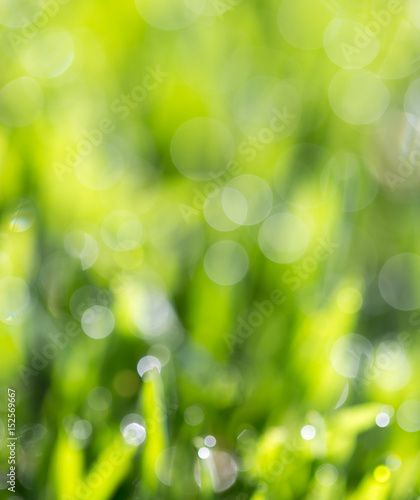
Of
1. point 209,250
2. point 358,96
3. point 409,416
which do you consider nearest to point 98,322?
point 209,250

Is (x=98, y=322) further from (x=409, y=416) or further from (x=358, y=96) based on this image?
(x=358, y=96)

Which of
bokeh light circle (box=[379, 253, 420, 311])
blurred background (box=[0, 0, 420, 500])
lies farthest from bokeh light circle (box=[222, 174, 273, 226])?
bokeh light circle (box=[379, 253, 420, 311])

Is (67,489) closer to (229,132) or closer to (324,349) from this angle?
(324,349)

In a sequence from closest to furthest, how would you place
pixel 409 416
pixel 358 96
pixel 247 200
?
pixel 409 416
pixel 247 200
pixel 358 96

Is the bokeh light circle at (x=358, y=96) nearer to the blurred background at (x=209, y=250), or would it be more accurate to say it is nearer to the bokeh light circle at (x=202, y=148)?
the blurred background at (x=209, y=250)

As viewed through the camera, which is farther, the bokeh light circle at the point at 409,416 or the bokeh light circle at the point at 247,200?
the bokeh light circle at the point at 247,200

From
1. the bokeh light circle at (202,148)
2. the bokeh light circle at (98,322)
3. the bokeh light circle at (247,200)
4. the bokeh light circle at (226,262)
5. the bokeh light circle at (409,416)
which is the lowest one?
the bokeh light circle at (409,416)

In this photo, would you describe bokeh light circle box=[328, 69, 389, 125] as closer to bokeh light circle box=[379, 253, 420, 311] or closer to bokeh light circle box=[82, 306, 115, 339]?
bokeh light circle box=[379, 253, 420, 311]

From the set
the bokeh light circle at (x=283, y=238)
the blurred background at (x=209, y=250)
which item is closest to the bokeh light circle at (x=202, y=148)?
the blurred background at (x=209, y=250)
